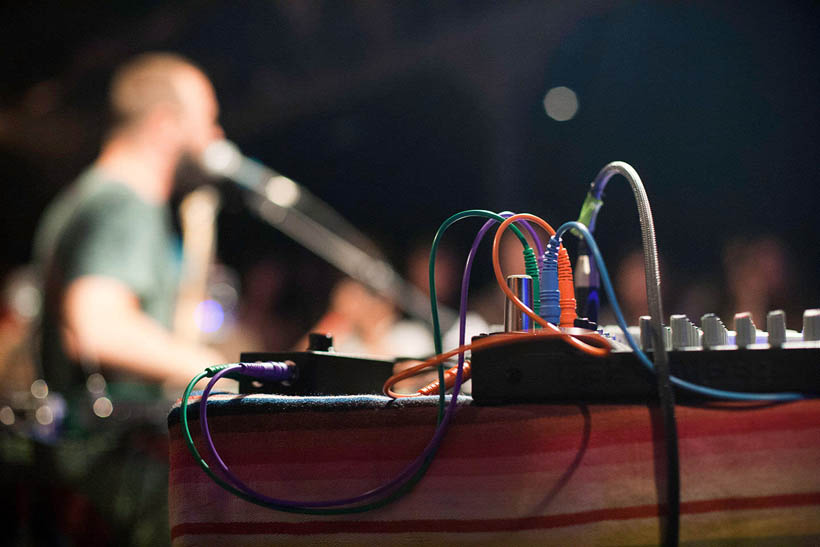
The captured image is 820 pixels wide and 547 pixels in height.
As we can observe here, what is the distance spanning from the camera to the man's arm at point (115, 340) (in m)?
1.33

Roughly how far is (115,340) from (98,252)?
219 mm

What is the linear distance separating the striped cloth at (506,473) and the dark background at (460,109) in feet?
3.99

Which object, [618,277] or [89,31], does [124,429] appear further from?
[89,31]

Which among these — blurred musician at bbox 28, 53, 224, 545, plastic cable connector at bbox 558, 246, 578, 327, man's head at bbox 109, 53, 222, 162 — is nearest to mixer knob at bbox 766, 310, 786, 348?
plastic cable connector at bbox 558, 246, 578, 327

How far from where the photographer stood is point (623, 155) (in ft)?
6.81

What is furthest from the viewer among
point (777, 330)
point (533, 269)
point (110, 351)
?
point (110, 351)

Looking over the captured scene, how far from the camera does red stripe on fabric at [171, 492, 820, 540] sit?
0.36 m

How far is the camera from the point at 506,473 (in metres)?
0.38

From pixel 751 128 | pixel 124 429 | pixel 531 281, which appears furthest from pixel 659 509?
pixel 751 128

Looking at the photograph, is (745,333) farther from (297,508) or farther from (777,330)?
(297,508)

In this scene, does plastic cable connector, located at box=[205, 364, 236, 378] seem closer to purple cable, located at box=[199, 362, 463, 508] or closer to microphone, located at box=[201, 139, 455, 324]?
purple cable, located at box=[199, 362, 463, 508]

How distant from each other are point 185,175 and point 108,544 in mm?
1143

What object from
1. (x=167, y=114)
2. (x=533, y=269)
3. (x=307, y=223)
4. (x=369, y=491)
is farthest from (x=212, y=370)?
(x=307, y=223)

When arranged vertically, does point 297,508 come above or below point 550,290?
below
